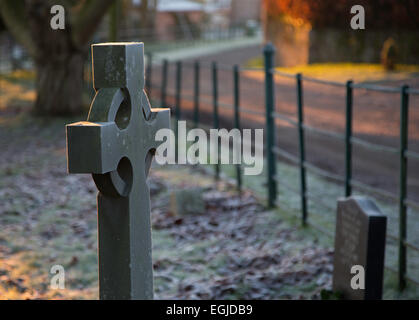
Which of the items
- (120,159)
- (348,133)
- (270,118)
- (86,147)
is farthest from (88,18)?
(86,147)

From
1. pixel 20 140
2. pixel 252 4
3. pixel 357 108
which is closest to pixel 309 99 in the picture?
pixel 357 108

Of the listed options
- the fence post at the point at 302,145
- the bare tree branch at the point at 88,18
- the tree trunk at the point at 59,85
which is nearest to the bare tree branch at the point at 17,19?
the tree trunk at the point at 59,85

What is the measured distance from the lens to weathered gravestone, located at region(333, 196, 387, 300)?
4922 millimetres

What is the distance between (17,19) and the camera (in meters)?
15.3


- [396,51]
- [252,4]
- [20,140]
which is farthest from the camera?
[252,4]

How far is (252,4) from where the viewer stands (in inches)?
2539

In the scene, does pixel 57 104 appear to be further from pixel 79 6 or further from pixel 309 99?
pixel 309 99

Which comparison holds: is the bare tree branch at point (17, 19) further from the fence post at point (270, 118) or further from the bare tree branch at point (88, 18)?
the fence post at point (270, 118)

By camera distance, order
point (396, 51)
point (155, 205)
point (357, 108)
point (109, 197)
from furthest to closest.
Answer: point (396, 51) < point (357, 108) < point (155, 205) < point (109, 197)

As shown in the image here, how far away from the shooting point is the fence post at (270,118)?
8.31 m

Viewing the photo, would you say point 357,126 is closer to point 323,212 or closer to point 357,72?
point 323,212
